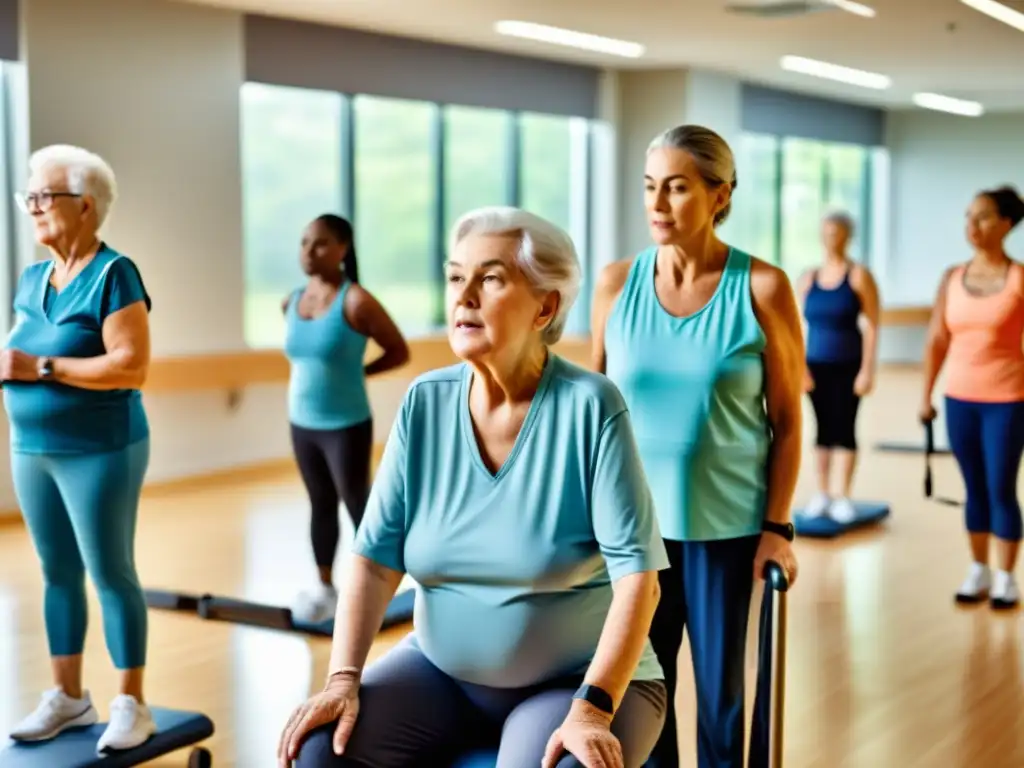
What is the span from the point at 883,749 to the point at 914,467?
5309mm

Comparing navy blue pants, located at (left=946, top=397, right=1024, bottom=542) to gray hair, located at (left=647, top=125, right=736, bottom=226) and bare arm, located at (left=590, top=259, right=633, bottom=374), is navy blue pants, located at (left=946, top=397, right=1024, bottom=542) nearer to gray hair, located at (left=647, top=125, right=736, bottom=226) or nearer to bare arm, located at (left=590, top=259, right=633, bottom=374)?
bare arm, located at (left=590, top=259, right=633, bottom=374)

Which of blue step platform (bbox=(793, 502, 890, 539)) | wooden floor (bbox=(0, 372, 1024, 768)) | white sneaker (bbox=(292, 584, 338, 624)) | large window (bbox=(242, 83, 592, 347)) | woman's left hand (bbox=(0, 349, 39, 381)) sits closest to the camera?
woman's left hand (bbox=(0, 349, 39, 381))

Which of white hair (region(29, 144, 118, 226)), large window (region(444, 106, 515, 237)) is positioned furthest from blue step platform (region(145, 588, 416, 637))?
large window (region(444, 106, 515, 237))

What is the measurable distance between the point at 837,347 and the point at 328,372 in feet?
9.28

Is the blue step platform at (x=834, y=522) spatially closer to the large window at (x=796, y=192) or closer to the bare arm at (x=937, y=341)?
the bare arm at (x=937, y=341)

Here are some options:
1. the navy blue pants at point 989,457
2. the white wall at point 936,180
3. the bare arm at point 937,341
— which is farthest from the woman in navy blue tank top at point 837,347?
the white wall at point 936,180

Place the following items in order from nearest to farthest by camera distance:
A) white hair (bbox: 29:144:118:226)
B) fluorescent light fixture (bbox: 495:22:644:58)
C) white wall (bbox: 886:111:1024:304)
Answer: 1. white hair (bbox: 29:144:118:226)
2. fluorescent light fixture (bbox: 495:22:644:58)
3. white wall (bbox: 886:111:1024:304)

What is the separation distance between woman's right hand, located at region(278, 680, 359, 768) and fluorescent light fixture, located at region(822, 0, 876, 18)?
6.60 meters

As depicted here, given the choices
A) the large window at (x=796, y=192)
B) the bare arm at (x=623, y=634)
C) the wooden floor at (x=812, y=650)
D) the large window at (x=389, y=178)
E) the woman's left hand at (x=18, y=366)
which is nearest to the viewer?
the bare arm at (x=623, y=634)

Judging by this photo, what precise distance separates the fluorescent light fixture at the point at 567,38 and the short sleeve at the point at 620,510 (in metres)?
7.06

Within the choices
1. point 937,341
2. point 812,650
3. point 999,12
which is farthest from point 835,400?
point 999,12

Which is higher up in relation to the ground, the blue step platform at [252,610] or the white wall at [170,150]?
the white wall at [170,150]

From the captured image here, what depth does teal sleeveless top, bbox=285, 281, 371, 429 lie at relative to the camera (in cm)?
473

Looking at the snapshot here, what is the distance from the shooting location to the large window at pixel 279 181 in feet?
28.1
